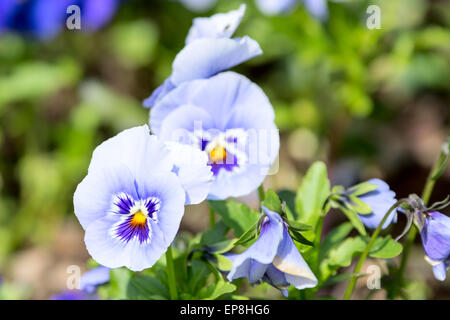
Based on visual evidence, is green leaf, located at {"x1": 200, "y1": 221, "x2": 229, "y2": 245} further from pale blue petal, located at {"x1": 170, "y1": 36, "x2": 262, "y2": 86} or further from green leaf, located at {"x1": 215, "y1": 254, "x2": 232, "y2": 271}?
pale blue petal, located at {"x1": 170, "y1": 36, "x2": 262, "y2": 86}

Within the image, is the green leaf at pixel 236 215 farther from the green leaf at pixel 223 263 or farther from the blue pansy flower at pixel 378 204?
the blue pansy flower at pixel 378 204

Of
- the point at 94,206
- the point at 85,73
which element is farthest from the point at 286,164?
the point at 94,206

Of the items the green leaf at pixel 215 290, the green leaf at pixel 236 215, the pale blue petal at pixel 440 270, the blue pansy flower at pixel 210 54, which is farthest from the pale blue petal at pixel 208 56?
the pale blue petal at pixel 440 270

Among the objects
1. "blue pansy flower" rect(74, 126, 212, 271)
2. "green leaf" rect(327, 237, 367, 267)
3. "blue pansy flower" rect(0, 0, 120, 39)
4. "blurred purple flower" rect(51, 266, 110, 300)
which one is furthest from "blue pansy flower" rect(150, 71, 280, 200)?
"blue pansy flower" rect(0, 0, 120, 39)

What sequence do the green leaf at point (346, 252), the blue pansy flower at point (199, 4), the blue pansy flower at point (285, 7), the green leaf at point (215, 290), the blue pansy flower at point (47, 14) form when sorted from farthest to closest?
the blue pansy flower at point (199, 4)
the blue pansy flower at point (47, 14)
the blue pansy flower at point (285, 7)
the green leaf at point (346, 252)
the green leaf at point (215, 290)

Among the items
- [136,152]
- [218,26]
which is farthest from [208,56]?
[136,152]

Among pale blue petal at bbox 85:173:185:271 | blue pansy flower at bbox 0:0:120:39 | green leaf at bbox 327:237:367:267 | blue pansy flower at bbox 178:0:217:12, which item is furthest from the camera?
blue pansy flower at bbox 178:0:217:12
